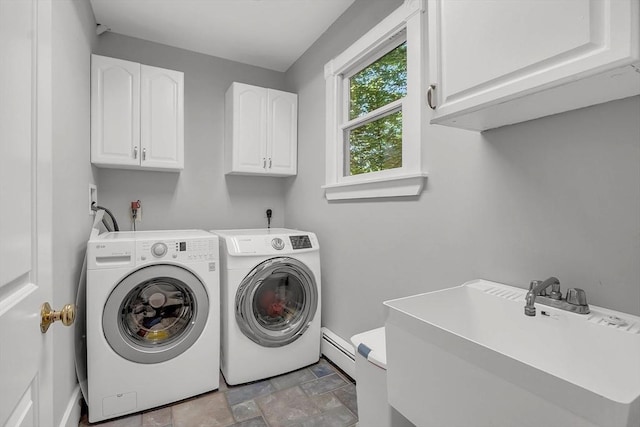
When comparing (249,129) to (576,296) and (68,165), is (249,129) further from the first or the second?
(576,296)

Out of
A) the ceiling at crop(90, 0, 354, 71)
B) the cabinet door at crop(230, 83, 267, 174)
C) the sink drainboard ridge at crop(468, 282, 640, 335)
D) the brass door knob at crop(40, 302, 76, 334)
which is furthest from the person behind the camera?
the cabinet door at crop(230, 83, 267, 174)

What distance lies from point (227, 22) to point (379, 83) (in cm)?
127

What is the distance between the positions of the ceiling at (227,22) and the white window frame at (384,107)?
364 millimetres

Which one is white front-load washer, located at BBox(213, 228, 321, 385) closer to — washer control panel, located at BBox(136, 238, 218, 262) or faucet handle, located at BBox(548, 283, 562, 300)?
washer control panel, located at BBox(136, 238, 218, 262)

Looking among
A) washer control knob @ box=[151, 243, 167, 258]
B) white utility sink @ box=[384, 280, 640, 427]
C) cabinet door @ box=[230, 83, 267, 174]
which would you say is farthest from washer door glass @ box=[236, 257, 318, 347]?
white utility sink @ box=[384, 280, 640, 427]

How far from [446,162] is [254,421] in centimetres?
171

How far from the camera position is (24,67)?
61 cm

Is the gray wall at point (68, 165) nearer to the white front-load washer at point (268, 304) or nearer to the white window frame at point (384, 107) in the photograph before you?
the white front-load washer at point (268, 304)

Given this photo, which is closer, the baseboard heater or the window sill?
the window sill

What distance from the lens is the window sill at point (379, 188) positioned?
64.4 inches

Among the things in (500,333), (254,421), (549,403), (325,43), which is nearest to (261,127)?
(325,43)

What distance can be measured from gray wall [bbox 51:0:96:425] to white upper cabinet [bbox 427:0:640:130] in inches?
64.6

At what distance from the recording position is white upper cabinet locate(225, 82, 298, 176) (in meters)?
2.65

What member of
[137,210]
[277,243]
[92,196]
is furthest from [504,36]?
[137,210]
